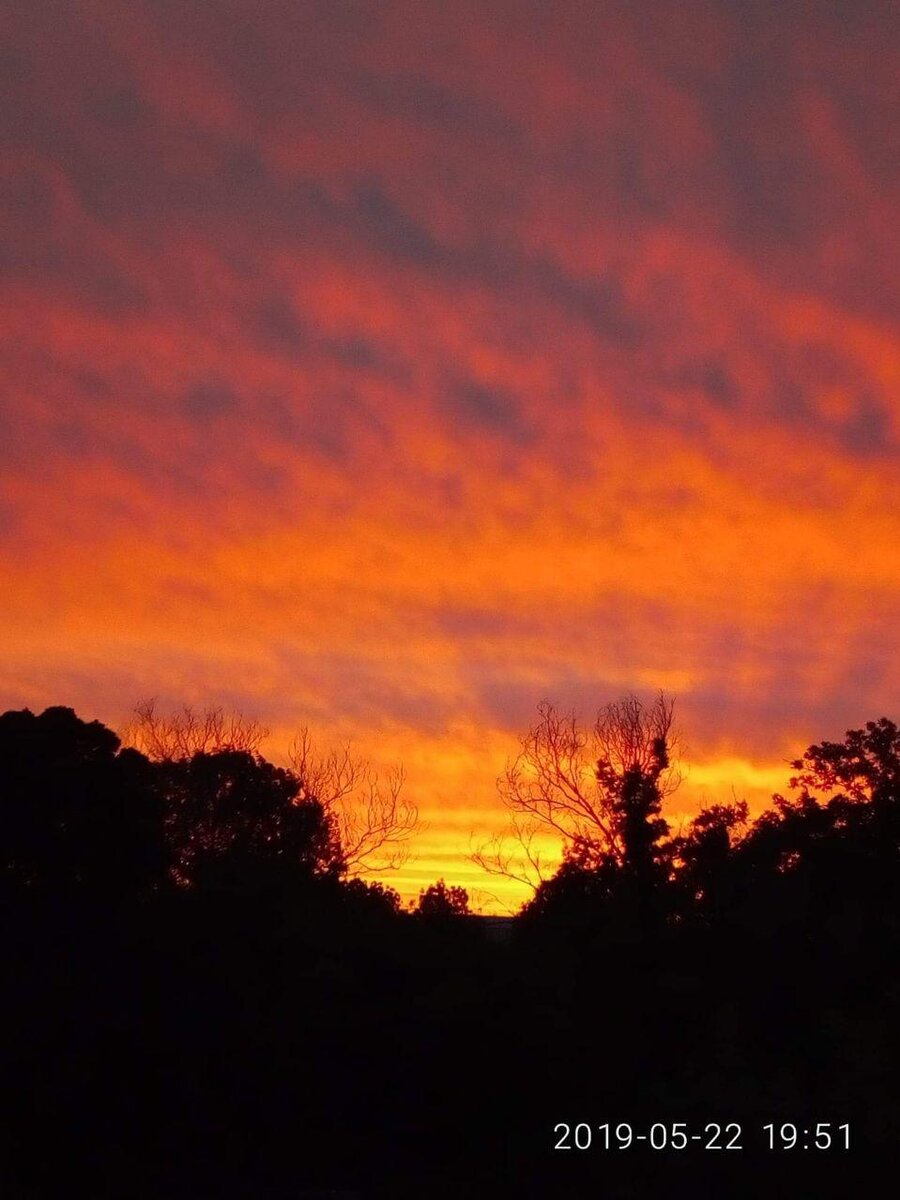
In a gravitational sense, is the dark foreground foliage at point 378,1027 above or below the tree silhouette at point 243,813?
below

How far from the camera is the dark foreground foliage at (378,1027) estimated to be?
25.3 meters

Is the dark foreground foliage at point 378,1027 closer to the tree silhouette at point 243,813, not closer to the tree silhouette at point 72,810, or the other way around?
the tree silhouette at point 72,810

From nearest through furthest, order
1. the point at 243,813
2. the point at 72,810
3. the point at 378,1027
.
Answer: the point at 72,810, the point at 378,1027, the point at 243,813

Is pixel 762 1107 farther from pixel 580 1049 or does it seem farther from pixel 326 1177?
pixel 326 1177

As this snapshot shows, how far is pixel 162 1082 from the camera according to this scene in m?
25.6

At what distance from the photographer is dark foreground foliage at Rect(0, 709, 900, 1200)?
83.0ft

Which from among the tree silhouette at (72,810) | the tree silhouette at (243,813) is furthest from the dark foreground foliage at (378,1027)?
the tree silhouette at (243,813)

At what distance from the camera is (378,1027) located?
28516 mm

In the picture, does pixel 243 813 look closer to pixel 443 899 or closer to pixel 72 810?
pixel 443 899

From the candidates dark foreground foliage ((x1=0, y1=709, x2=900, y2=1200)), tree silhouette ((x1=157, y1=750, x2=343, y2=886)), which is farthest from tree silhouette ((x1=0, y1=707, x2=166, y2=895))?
tree silhouette ((x1=157, y1=750, x2=343, y2=886))

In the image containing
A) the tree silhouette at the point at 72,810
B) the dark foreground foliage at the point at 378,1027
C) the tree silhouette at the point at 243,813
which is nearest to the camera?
the dark foreground foliage at the point at 378,1027

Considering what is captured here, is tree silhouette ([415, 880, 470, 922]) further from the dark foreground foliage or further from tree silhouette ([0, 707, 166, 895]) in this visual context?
tree silhouette ([0, 707, 166, 895])

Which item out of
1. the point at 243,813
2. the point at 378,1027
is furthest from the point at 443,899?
the point at 378,1027

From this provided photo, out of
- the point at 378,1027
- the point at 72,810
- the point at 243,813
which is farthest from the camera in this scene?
the point at 243,813
